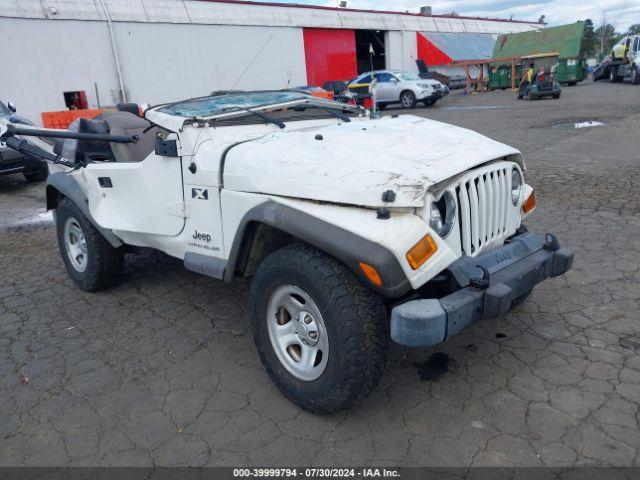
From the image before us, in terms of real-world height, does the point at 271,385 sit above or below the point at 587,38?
below

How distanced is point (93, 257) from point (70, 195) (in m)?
0.56

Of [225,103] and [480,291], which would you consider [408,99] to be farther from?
[480,291]

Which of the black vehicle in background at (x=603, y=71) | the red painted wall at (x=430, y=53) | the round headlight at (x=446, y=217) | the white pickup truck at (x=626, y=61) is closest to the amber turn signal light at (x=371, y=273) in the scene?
the round headlight at (x=446, y=217)

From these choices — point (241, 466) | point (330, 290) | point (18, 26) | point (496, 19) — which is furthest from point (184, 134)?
point (496, 19)

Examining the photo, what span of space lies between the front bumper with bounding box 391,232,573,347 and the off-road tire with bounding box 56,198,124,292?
292 centimetres

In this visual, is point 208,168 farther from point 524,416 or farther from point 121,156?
point 524,416

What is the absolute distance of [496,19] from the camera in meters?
43.8

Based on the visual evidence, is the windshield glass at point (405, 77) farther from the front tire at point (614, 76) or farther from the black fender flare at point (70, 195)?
the black fender flare at point (70, 195)

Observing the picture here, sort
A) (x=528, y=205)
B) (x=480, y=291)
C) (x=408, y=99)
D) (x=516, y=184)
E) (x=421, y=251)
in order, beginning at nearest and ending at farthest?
(x=421, y=251), (x=480, y=291), (x=516, y=184), (x=528, y=205), (x=408, y=99)

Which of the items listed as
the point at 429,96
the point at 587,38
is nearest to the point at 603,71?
the point at 587,38

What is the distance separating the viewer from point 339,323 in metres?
2.48

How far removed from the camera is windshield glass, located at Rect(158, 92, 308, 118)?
3.62 m

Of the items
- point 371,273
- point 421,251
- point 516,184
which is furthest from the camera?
point 516,184

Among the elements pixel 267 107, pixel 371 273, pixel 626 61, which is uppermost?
pixel 626 61
